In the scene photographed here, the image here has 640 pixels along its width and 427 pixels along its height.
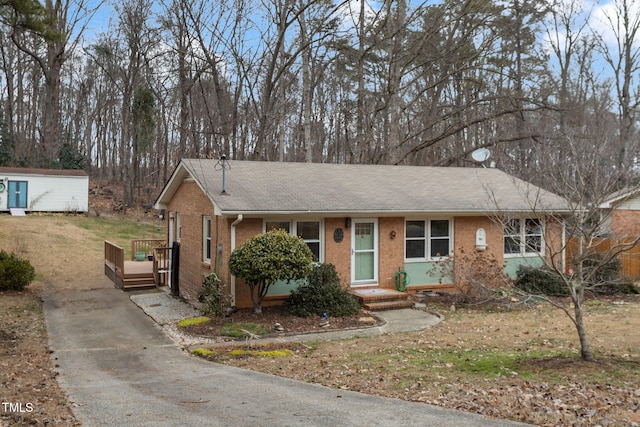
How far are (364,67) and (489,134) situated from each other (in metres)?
9.61

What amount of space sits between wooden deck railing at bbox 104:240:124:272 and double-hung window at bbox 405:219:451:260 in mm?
9281

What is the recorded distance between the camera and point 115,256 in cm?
1775

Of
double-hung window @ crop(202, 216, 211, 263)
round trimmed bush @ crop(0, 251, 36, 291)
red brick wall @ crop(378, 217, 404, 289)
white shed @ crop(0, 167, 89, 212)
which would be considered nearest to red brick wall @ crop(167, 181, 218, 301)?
double-hung window @ crop(202, 216, 211, 263)

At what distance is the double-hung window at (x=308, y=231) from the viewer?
13.4m

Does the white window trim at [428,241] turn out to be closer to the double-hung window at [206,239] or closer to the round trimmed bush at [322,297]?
the round trimmed bush at [322,297]

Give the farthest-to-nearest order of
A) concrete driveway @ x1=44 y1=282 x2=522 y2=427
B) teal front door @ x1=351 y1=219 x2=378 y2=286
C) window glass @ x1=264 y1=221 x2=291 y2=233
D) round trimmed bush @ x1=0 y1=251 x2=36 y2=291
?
1. round trimmed bush @ x1=0 y1=251 x2=36 y2=291
2. teal front door @ x1=351 y1=219 x2=378 y2=286
3. window glass @ x1=264 y1=221 x2=291 y2=233
4. concrete driveway @ x1=44 y1=282 x2=522 y2=427

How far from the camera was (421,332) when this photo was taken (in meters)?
11.0

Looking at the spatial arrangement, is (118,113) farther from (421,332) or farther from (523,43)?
(421,332)

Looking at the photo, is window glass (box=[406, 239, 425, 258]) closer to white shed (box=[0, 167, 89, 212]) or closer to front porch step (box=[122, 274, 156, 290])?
front porch step (box=[122, 274, 156, 290])

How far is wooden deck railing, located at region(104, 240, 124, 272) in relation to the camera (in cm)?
1673

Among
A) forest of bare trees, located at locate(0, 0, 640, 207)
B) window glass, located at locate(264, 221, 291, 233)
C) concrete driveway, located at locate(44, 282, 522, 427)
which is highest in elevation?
forest of bare trees, located at locate(0, 0, 640, 207)

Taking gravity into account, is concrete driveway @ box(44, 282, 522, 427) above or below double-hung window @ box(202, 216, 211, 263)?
below

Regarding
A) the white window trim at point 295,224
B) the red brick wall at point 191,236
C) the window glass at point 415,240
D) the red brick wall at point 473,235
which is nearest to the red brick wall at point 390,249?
the window glass at point 415,240

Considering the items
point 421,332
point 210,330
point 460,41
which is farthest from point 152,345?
point 460,41
